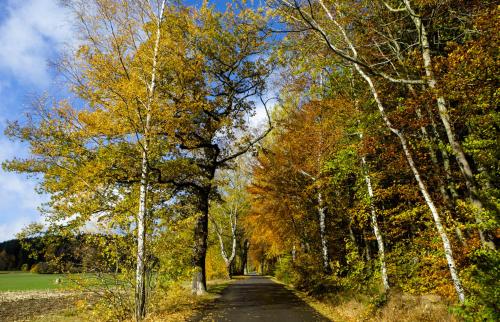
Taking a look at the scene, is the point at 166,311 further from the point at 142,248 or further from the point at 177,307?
the point at 142,248

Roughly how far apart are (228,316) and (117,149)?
709 cm

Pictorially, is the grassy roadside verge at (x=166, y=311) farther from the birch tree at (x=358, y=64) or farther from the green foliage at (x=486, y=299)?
the green foliage at (x=486, y=299)

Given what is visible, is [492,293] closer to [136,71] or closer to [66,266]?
[66,266]

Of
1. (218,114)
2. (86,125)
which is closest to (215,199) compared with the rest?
(218,114)

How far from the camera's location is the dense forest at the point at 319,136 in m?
8.43

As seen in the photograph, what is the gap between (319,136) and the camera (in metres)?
17.5

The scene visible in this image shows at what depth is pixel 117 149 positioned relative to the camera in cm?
1309

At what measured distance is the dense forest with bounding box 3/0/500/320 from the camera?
8.43m

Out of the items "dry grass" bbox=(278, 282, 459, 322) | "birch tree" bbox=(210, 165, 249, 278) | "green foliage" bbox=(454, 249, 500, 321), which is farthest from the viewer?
"birch tree" bbox=(210, 165, 249, 278)

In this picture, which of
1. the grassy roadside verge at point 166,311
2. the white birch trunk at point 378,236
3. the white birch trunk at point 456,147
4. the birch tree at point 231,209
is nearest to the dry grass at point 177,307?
the grassy roadside verge at point 166,311

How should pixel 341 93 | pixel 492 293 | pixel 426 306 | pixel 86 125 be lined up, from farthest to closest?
pixel 341 93, pixel 86 125, pixel 426 306, pixel 492 293

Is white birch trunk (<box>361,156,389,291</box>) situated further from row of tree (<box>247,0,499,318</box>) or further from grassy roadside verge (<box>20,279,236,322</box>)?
grassy roadside verge (<box>20,279,236,322</box>)

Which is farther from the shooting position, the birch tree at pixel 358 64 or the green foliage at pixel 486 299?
the birch tree at pixel 358 64

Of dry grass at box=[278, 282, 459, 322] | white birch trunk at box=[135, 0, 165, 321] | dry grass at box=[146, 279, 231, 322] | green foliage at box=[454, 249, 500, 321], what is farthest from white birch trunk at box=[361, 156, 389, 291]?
white birch trunk at box=[135, 0, 165, 321]
